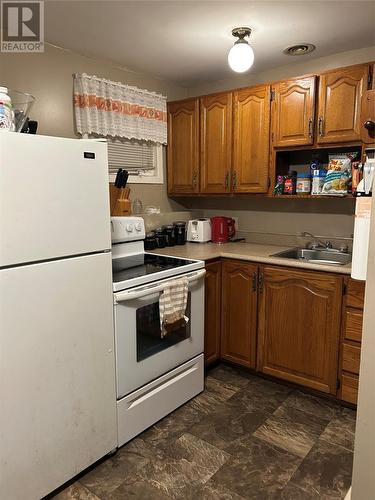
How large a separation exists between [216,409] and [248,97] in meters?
2.27

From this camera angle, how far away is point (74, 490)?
1680 millimetres

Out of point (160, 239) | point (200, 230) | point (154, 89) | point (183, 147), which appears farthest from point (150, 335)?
point (154, 89)

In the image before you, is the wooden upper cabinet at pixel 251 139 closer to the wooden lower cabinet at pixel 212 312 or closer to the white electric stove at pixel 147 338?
the wooden lower cabinet at pixel 212 312

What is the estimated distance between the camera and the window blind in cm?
283

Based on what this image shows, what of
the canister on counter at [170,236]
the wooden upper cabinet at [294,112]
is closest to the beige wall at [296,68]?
the wooden upper cabinet at [294,112]

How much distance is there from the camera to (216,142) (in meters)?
2.97

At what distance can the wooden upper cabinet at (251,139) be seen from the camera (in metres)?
2.70

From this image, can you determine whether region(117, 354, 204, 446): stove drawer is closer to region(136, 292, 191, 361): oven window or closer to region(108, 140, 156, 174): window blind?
region(136, 292, 191, 361): oven window

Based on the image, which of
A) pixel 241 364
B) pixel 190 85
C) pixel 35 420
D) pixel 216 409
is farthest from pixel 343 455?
pixel 190 85

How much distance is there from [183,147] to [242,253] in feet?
3.82

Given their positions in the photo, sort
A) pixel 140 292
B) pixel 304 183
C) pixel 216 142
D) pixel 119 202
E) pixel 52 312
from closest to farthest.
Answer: pixel 52 312 < pixel 140 292 < pixel 119 202 < pixel 304 183 < pixel 216 142

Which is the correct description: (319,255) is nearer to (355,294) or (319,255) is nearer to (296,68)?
(355,294)

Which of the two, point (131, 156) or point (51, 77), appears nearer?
point (51, 77)

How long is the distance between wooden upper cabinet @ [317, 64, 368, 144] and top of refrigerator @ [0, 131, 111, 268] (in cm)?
158
